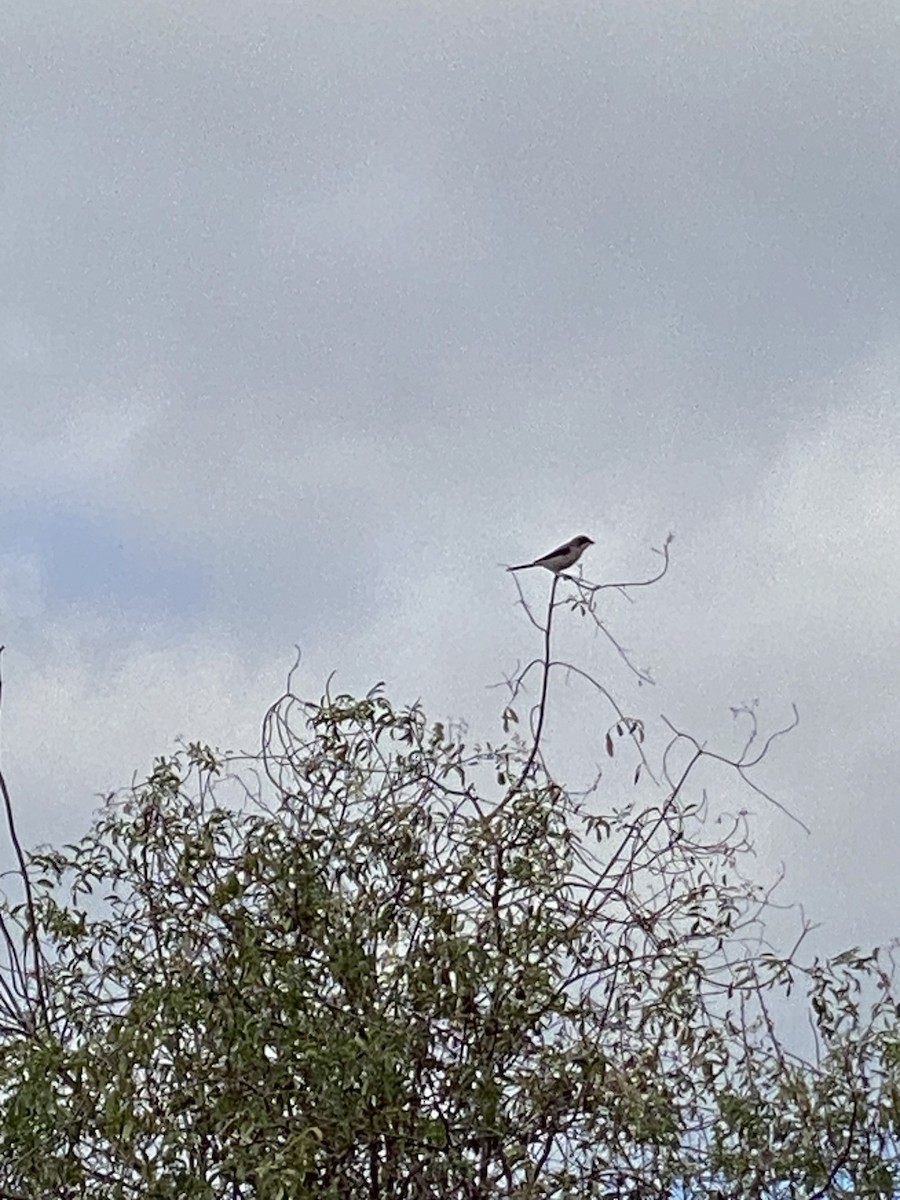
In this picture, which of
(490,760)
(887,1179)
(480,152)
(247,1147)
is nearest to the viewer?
(247,1147)

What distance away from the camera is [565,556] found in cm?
411

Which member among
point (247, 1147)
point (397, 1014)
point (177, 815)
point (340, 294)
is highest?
point (340, 294)

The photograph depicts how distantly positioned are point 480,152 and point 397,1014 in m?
2.41

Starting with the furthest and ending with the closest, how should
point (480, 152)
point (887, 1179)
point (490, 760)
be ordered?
point (480, 152) < point (490, 760) < point (887, 1179)

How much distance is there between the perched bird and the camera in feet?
13.4

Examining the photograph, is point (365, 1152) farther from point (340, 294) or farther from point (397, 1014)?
point (340, 294)

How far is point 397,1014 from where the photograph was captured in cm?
336

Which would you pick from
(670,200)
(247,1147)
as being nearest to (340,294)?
(670,200)

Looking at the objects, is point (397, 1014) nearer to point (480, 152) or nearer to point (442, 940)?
point (442, 940)

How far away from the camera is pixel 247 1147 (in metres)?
3.16

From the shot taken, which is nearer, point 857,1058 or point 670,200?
point 857,1058

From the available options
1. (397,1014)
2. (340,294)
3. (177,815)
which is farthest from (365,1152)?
(340,294)

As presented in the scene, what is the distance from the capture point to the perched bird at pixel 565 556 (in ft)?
13.4

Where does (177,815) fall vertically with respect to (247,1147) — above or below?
above
